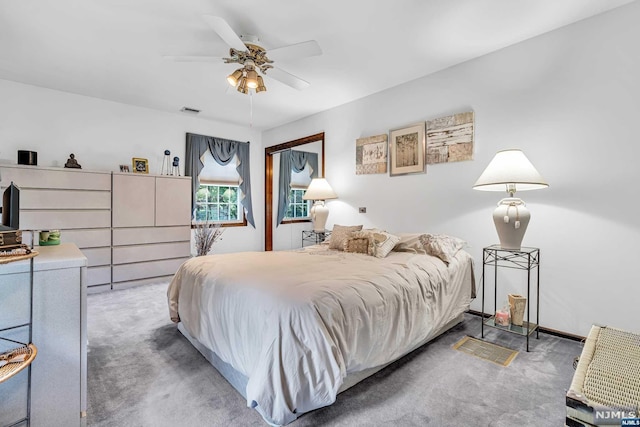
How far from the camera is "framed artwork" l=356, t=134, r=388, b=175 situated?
13.0 feet

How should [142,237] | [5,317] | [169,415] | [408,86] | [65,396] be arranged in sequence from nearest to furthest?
[5,317] < [65,396] < [169,415] < [408,86] < [142,237]

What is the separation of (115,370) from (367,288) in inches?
73.4

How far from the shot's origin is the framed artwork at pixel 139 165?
4.61m

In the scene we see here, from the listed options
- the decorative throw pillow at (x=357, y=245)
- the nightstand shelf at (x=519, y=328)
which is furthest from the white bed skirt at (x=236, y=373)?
the decorative throw pillow at (x=357, y=245)

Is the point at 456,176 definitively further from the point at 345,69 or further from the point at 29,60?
the point at 29,60

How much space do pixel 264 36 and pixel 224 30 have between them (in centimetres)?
66

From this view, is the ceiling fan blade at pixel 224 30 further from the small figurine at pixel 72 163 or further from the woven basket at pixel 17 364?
the small figurine at pixel 72 163

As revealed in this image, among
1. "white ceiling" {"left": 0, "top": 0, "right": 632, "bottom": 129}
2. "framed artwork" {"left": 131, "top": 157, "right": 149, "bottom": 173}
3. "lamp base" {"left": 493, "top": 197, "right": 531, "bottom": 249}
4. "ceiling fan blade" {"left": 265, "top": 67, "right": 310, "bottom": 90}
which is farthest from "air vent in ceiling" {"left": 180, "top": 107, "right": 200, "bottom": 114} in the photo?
"lamp base" {"left": 493, "top": 197, "right": 531, "bottom": 249}

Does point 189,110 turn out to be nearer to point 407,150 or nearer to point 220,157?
point 220,157

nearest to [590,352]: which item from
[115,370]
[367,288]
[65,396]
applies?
[367,288]

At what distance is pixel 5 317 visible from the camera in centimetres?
123

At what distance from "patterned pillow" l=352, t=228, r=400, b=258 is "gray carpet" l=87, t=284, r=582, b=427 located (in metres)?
0.89

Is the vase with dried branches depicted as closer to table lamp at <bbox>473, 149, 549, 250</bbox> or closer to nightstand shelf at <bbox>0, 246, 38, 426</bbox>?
nightstand shelf at <bbox>0, 246, 38, 426</bbox>

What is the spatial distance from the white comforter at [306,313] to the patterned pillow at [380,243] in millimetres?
136
